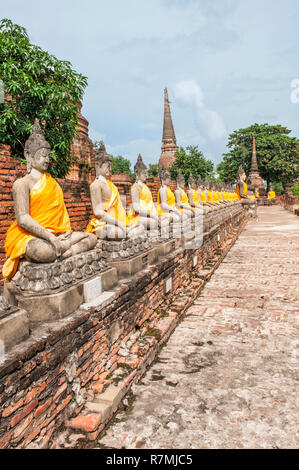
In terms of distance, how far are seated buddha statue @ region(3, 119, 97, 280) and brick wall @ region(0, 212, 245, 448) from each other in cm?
55

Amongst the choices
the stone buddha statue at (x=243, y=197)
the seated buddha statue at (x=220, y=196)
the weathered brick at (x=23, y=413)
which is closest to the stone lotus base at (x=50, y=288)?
the weathered brick at (x=23, y=413)

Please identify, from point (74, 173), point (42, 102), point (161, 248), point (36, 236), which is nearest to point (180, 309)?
point (161, 248)

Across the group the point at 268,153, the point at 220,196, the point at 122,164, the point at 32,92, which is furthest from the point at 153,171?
the point at 32,92

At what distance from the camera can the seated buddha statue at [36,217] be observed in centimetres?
263

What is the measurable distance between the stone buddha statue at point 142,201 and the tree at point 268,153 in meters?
34.4

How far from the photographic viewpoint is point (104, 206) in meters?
3.83

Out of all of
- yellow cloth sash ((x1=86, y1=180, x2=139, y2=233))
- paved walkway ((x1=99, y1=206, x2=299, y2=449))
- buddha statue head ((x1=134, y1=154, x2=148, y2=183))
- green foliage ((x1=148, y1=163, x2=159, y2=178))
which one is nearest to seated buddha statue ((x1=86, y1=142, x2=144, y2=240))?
yellow cloth sash ((x1=86, y1=180, x2=139, y2=233))

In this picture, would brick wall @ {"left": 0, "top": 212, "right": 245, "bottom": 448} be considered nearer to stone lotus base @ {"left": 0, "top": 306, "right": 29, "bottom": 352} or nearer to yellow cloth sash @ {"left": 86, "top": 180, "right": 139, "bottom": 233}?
stone lotus base @ {"left": 0, "top": 306, "right": 29, "bottom": 352}

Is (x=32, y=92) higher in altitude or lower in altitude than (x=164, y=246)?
higher

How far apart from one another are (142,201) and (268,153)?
3494 cm

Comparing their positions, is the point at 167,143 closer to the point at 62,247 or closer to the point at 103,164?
the point at 103,164

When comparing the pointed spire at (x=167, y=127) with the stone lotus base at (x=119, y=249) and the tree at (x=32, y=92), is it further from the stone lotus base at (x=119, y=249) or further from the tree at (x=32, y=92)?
the stone lotus base at (x=119, y=249)

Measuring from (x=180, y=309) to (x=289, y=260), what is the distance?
458 cm

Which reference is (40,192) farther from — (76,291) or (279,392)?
(279,392)
